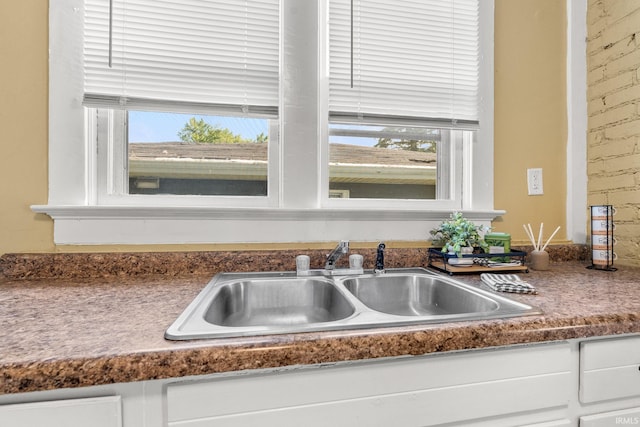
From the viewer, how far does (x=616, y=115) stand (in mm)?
1374

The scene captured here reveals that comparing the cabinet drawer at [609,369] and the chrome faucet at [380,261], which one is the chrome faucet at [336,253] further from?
the cabinet drawer at [609,369]

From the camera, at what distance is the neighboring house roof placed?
130cm

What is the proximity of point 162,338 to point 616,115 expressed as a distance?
186cm

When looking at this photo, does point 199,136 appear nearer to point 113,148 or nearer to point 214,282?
point 113,148

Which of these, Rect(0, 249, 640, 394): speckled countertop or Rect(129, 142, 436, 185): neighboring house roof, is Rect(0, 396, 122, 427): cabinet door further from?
Rect(129, 142, 436, 185): neighboring house roof

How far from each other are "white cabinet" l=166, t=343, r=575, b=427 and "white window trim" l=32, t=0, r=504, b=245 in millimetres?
704

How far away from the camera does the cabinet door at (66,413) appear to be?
1.69 ft

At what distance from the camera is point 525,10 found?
1.49m

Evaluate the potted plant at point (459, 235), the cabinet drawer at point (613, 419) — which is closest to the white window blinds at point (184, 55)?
the potted plant at point (459, 235)

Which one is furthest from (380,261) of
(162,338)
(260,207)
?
(162,338)

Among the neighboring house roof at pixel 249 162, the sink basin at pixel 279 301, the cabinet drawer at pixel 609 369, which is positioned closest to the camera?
the cabinet drawer at pixel 609 369

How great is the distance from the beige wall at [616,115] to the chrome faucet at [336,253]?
1.21 m

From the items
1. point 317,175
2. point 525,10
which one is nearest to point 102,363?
point 317,175

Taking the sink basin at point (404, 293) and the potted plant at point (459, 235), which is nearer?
the sink basin at point (404, 293)
